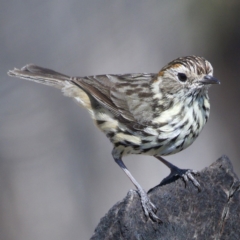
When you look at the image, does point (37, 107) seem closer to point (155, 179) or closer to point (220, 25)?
point (155, 179)

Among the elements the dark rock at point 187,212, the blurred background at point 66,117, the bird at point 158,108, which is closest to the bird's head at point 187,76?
the bird at point 158,108

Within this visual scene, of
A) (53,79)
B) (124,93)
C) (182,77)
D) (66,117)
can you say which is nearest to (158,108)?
(182,77)

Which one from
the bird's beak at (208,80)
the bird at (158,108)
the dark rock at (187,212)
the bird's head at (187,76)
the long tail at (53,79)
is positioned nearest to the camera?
the dark rock at (187,212)

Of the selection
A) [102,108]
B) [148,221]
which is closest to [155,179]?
[102,108]

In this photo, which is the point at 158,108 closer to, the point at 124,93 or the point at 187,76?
the point at 187,76

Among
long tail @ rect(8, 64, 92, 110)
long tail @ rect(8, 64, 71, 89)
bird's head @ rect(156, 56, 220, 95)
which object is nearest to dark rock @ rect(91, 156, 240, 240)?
bird's head @ rect(156, 56, 220, 95)

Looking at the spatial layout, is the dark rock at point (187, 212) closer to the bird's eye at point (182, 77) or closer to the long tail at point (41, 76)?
the bird's eye at point (182, 77)

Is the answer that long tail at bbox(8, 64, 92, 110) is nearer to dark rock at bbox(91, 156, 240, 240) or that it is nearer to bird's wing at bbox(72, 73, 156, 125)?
bird's wing at bbox(72, 73, 156, 125)
